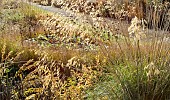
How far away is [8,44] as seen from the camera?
5531 millimetres

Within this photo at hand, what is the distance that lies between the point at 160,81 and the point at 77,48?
2351mm

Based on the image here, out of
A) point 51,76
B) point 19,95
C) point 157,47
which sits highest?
point 157,47

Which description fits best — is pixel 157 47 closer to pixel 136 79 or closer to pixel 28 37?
pixel 136 79

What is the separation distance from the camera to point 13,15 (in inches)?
360

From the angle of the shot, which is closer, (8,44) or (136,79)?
(136,79)

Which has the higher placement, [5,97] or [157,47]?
[157,47]

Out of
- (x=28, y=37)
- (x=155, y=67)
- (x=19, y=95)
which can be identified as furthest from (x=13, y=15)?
(x=155, y=67)

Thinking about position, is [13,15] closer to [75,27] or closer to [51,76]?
[75,27]

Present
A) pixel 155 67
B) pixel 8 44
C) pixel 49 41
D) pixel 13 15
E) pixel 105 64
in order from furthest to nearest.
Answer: pixel 13 15, pixel 49 41, pixel 8 44, pixel 105 64, pixel 155 67

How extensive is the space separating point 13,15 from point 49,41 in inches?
99.9

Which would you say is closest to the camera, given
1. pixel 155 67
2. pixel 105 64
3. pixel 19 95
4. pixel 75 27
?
pixel 155 67

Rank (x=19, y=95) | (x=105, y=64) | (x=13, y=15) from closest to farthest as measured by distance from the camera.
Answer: (x=19, y=95) < (x=105, y=64) < (x=13, y=15)

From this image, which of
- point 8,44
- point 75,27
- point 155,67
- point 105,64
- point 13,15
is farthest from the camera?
point 13,15

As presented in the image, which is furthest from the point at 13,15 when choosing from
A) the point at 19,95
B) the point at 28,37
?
the point at 19,95
